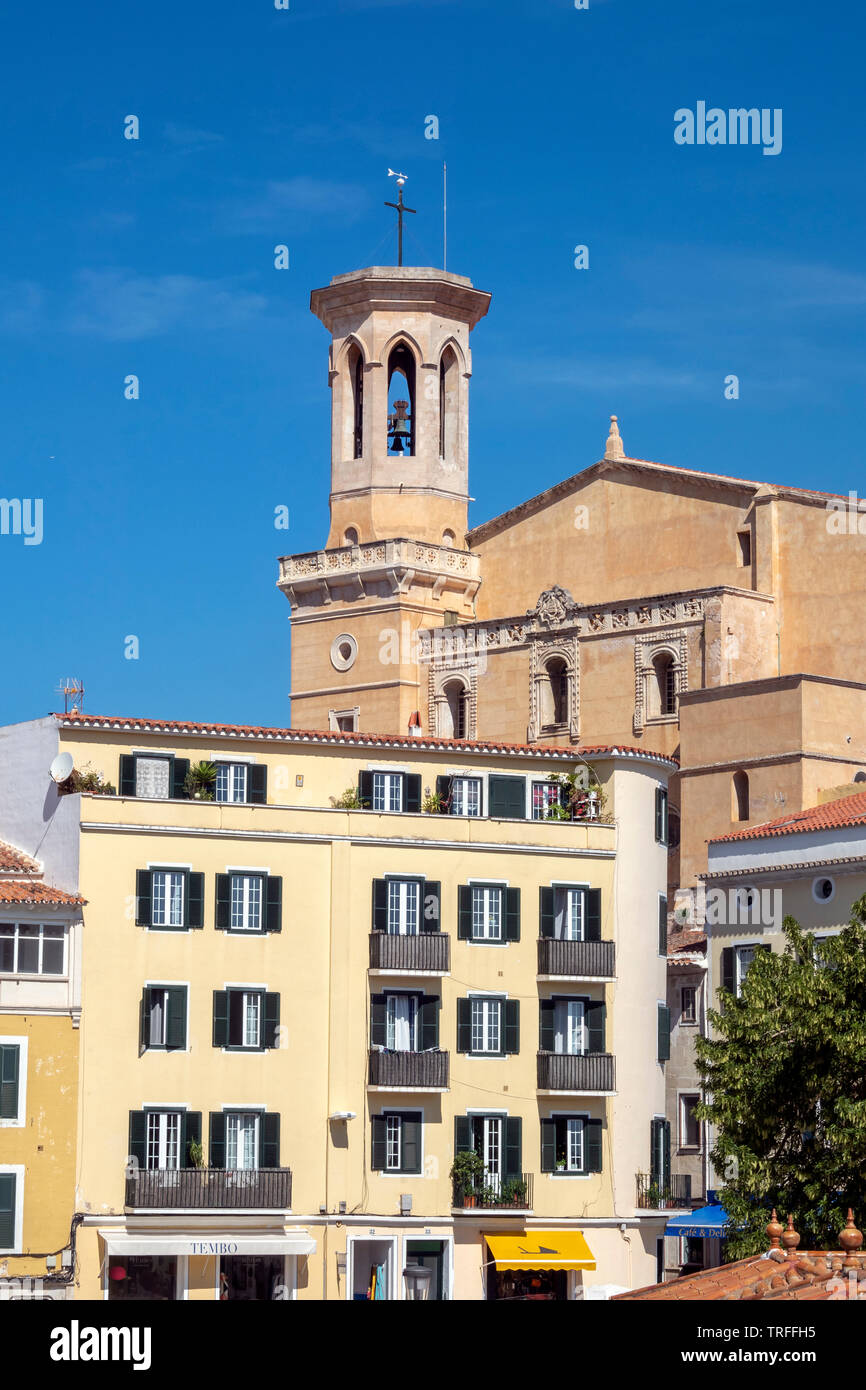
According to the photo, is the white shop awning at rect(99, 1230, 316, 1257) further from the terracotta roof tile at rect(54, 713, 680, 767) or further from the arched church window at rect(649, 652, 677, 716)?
the arched church window at rect(649, 652, 677, 716)

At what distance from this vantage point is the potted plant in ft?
191

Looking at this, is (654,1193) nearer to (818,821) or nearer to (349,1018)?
(349,1018)

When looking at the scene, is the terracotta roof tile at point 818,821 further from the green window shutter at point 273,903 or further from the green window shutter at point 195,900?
the green window shutter at point 195,900

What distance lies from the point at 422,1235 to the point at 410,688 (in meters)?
36.8

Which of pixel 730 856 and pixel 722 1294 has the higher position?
pixel 730 856

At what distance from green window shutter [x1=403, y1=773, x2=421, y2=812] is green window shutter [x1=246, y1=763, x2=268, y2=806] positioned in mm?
3668

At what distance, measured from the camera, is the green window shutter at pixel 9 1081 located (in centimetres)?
5441

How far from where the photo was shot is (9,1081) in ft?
179

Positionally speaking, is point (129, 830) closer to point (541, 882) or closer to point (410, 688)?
point (541, 882)

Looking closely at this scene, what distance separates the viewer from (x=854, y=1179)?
4528 centimetres

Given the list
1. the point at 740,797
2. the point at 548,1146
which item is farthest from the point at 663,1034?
the point at 740,797

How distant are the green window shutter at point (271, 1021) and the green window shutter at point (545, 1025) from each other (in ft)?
22.6

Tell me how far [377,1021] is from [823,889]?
11998 millimetres
